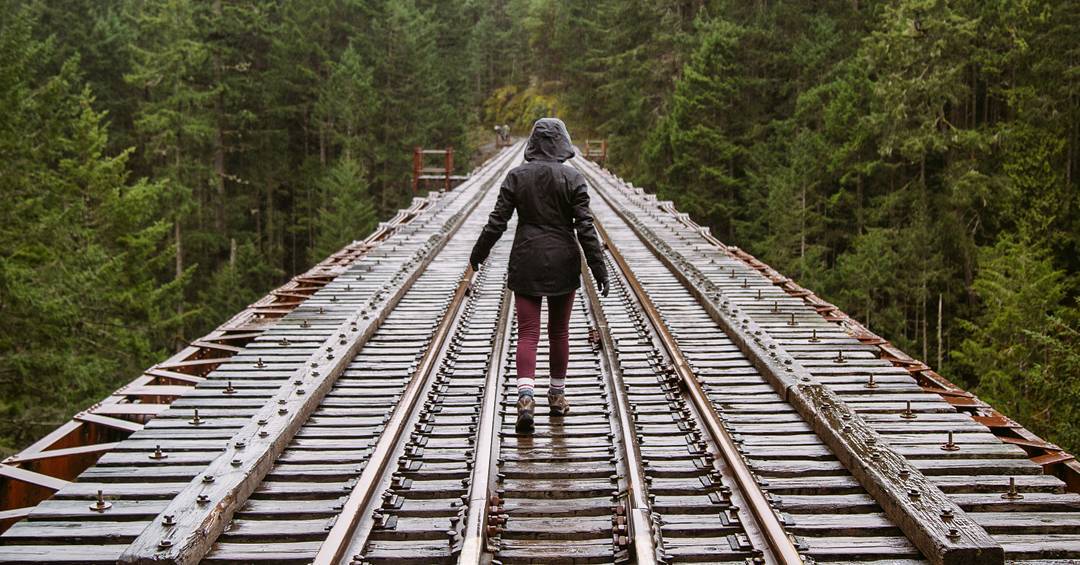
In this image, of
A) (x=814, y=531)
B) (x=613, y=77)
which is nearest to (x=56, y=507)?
(x=814, y=531)

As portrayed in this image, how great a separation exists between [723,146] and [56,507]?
36347 mm

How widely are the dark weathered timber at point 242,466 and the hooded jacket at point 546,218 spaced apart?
1710mm

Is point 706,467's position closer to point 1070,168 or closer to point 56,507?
point 56,507

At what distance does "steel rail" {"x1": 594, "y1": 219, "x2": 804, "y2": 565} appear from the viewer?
14.2 ft

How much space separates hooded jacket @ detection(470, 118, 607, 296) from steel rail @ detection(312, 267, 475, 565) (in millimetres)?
1224

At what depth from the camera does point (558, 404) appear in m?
6.46

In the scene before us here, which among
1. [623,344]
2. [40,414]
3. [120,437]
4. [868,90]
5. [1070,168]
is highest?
[868,90]

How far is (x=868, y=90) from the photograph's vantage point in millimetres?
33219

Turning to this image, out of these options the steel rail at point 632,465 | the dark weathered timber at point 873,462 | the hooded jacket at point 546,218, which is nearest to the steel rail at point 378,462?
the hooded jacket at point 546,218

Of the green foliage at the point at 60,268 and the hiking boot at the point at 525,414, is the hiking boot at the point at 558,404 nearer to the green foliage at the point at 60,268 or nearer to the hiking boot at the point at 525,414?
the hiking boot at the point at 525,414

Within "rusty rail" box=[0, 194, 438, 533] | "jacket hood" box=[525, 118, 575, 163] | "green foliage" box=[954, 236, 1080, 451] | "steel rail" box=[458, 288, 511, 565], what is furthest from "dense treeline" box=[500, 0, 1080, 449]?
"rusty rail" box=[0, 194, 438, 533]

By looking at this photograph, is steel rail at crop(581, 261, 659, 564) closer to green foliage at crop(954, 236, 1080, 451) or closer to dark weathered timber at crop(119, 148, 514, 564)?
dark weathered timber at crop(119, 148, 514, 564)

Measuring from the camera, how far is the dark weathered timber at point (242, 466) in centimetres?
414

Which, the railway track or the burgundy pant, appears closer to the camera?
the railway track
